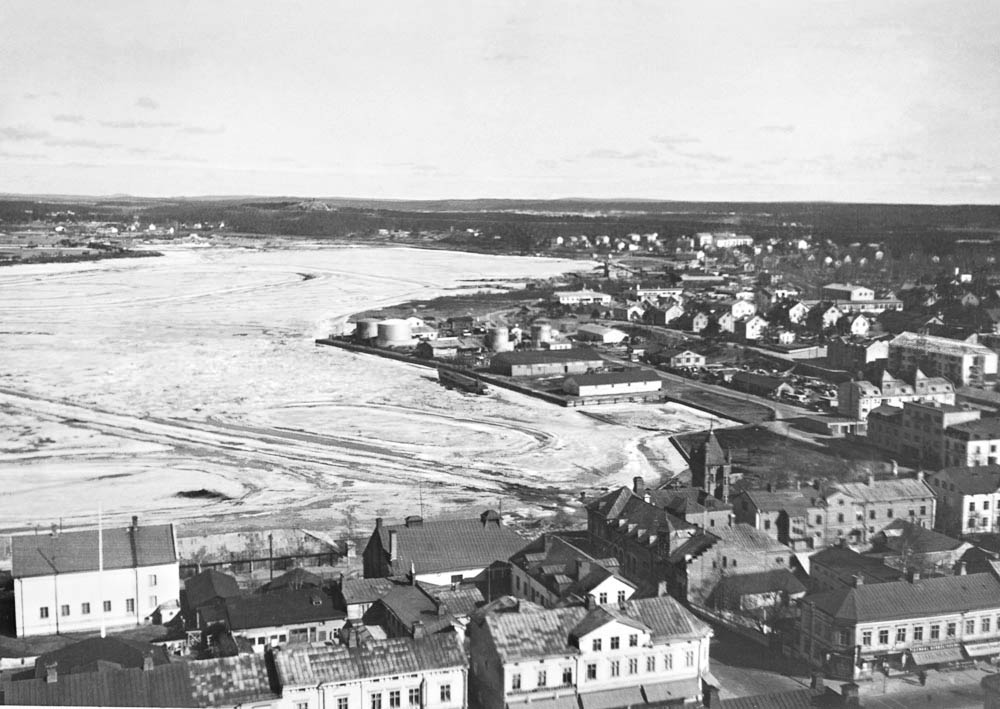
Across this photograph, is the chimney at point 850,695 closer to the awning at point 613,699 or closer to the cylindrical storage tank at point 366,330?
the awning at point 613,699

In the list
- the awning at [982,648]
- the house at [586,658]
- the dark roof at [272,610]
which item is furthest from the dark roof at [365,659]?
the awning at [982,648]

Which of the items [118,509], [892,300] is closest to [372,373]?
[118,509]

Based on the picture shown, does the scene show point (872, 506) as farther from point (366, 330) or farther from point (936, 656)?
point (366, 330)

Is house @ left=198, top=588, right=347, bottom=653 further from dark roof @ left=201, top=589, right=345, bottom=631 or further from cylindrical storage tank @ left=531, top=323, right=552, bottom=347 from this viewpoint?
cylindrical storage tank @ left=531, top=323, right=552, bottom=347

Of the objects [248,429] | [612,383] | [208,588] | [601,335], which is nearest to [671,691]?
[208,588]

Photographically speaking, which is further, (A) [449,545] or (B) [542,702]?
(A) [449,545]
